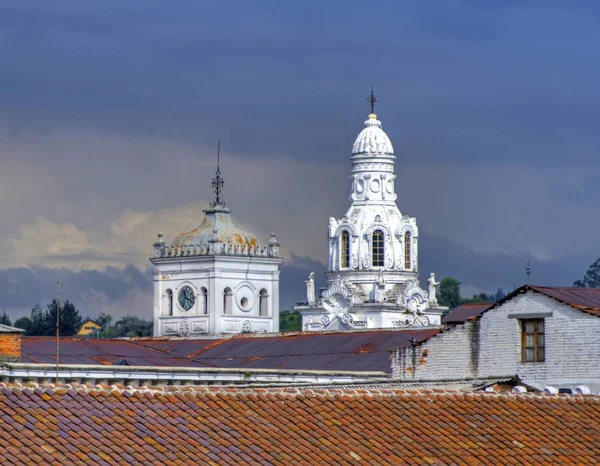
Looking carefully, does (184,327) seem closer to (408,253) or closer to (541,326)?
(408,253)

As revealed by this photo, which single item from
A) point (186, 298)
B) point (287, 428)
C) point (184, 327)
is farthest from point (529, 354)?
point (186, 298)

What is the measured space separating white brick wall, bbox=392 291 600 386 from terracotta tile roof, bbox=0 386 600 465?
1425cm

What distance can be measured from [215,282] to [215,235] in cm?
321

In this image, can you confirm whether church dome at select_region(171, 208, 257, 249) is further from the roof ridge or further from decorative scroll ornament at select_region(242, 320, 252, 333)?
the roof ridge

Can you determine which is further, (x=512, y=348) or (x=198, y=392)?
(x=512, y=348)

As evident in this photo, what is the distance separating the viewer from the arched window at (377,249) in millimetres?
141125

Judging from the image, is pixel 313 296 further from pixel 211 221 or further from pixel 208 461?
pixel 208 461

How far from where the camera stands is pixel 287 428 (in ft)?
117

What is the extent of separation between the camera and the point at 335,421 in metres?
36.4

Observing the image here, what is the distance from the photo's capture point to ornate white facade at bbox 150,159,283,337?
123812mm

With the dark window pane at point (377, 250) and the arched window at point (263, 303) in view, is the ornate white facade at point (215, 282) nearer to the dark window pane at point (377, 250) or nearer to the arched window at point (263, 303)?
the arched window at point (263, 303)

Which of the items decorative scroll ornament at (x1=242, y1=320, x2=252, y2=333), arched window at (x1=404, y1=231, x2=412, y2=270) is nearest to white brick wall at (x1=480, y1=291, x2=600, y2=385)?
decorative scroll ornament at (x1=242, y1=320, x2=252, y2=333)

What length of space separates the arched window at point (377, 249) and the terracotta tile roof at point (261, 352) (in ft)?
163

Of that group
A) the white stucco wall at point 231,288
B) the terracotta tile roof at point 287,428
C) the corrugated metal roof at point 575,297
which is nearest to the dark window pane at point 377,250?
the white stucco wall at point 231,288
